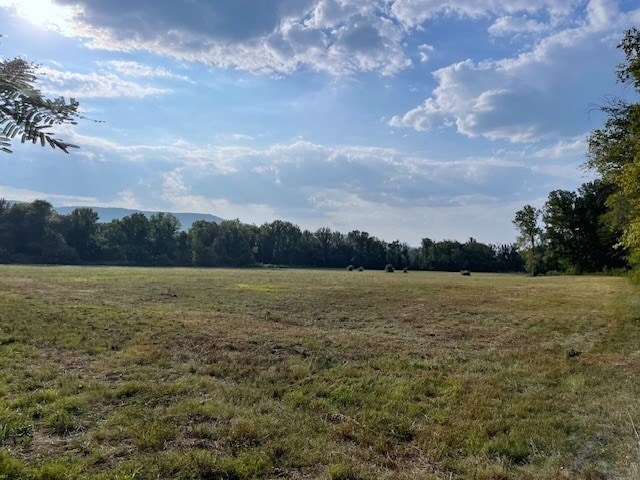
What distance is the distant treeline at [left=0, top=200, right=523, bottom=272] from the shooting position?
93.9 meters

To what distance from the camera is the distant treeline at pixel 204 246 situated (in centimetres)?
9388

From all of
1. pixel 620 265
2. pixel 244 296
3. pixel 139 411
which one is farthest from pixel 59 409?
pixel 620 265

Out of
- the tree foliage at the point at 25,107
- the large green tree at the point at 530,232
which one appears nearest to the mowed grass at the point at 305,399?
the tree foliage at the point at 25,107

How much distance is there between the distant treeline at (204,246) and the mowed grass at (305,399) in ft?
296

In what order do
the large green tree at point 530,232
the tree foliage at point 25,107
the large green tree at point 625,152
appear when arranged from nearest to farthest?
the tree foliage at point 25,107 → the large green tree at point 625,152 → the large green tree at point 530,232

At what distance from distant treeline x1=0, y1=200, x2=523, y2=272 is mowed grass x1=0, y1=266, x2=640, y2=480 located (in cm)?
9012

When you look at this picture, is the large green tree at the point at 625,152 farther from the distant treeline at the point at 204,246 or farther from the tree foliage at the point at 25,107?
the distant treeline at the point at 204,246

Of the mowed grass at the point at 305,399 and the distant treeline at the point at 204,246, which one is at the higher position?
the distant treeline at the point at 204,246

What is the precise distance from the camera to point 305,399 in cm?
838

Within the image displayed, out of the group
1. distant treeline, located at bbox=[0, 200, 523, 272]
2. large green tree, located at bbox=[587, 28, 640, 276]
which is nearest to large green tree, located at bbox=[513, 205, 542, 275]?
distant treeline, located at bbox=[0, 200, 523, 272]

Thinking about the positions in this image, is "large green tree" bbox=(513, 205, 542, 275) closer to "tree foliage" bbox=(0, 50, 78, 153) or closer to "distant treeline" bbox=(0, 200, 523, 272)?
"distant treeline" bbox=(0, 200, 523, 272)

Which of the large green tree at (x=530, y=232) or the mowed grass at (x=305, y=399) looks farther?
the large green tree at (x=530, y=232)

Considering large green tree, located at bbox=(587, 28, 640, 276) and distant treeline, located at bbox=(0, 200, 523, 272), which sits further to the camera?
distant treeline, located at bbox=(0, 200, 523, 272)

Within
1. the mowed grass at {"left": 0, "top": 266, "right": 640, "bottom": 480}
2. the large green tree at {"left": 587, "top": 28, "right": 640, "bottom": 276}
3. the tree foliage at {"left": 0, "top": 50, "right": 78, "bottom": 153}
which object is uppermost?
the large green tree at {"left": 587, "top": 28, "right": 640, "bottom": 276}
